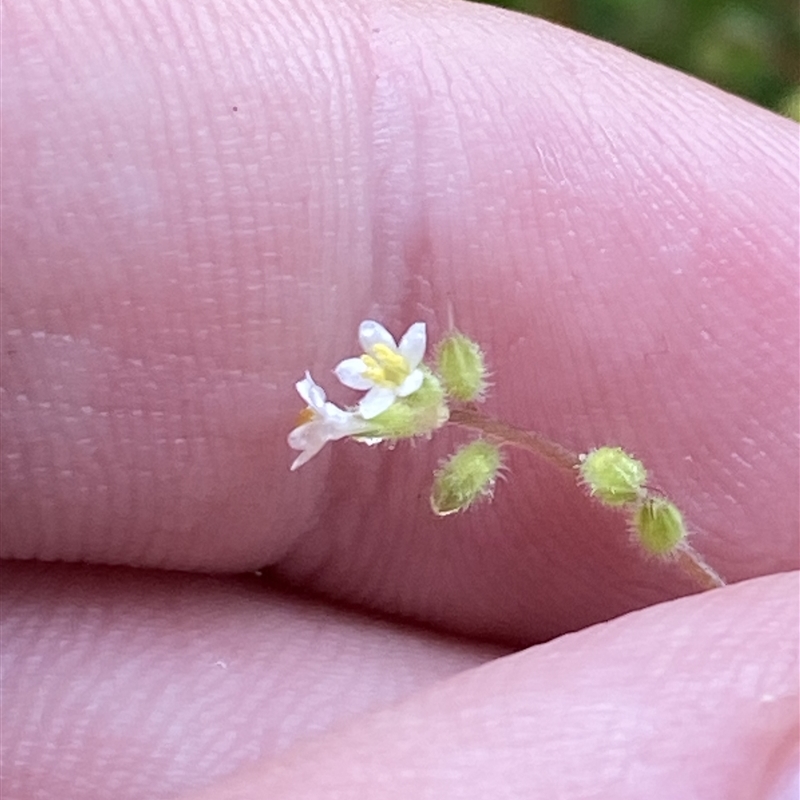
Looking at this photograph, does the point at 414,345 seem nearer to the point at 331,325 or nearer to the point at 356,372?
the point at 356,372

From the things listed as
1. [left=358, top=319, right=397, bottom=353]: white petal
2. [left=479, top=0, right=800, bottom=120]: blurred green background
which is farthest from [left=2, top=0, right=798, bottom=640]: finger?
[left=479, top=0, right=800, bottom=120]: blurred green background

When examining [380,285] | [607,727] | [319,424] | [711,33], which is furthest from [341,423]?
[711,33]

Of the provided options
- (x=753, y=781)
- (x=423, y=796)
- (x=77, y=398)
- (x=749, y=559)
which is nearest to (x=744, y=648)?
(x=753, y=781)

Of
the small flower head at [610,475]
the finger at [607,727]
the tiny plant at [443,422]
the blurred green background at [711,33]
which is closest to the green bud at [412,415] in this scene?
the tiny plant at [443,422]

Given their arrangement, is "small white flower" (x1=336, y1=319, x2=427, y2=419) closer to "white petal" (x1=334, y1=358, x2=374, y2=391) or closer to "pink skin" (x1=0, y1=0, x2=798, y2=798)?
"white petal" (x1=334, y1=358, x2=374, y2=391)

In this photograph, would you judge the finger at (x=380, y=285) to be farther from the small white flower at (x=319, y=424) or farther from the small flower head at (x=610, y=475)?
the small flower head at (x=610, y=475)
